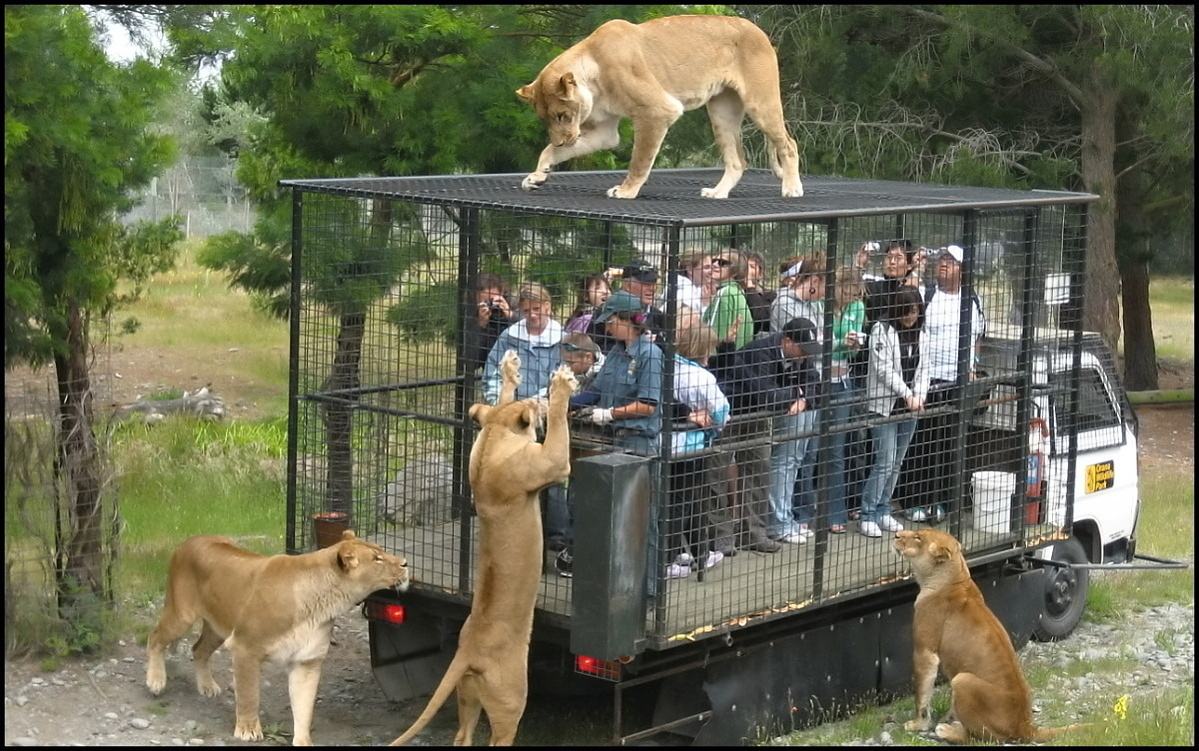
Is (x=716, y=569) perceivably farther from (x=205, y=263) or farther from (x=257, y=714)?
(x=205, y=263)

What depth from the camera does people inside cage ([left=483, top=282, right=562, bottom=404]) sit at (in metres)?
8.23

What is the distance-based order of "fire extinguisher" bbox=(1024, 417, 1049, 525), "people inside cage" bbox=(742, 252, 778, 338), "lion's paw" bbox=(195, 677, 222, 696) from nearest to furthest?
1. "lion's paw" bbox=(195, 677, 222, 696)
2. "people inside cage" bbox=(742, 252, 778, 338)
3. "fire extinguisher" bbox=(1024, 417, 1049, 525)

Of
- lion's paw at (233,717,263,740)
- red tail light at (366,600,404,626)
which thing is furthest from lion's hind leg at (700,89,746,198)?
lion's paw at (233,717,263,740)

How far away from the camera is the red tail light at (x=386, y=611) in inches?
323

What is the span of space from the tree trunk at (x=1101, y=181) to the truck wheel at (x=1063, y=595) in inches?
295

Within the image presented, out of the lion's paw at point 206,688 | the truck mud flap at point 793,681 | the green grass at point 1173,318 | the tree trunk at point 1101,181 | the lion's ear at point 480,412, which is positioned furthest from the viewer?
the green grass at point 1173,318

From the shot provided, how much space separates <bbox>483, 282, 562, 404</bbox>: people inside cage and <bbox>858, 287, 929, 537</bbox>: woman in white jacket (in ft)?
5.66

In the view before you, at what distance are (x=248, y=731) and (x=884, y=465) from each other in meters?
3.59

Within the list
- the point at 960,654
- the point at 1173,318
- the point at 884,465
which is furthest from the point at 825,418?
the point at 1173,318

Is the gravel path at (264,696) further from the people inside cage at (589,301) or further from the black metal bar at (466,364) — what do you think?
the people inside cage at (589,301)

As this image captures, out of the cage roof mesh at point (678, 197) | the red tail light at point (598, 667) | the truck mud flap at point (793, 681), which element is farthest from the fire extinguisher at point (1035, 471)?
the red tail light at point (598, 667)

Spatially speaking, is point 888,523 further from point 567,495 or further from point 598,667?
point 598,667

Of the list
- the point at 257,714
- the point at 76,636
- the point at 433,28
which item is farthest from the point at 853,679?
the point at 433,28

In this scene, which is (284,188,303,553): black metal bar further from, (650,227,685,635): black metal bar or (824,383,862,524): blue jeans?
(824,383,862,524): blue jeans
